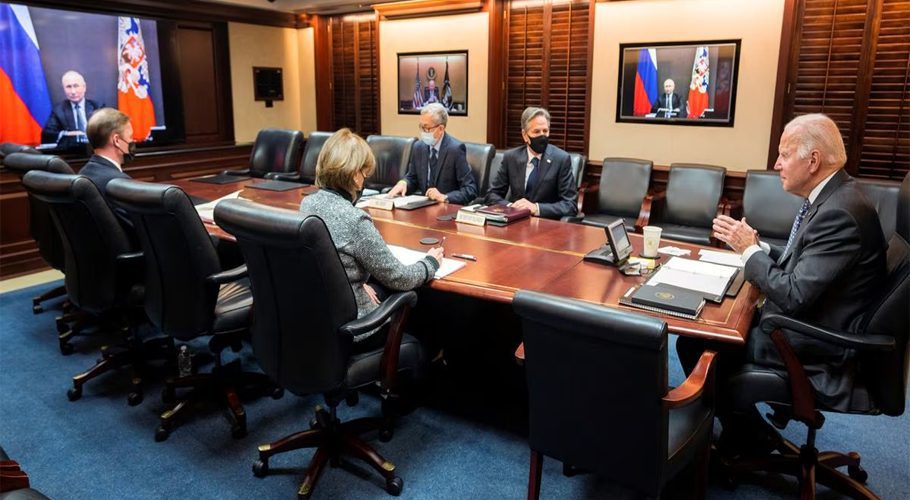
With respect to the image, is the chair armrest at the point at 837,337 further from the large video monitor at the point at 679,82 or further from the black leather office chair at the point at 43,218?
the black leather office chair at the point at 43,218

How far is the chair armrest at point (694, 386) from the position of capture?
1525 millimetres

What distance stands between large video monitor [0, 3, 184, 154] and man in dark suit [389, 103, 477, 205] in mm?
2963

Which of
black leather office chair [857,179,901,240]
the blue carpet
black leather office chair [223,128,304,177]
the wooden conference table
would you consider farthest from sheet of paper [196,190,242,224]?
black leather office chair [857,179,901,240]

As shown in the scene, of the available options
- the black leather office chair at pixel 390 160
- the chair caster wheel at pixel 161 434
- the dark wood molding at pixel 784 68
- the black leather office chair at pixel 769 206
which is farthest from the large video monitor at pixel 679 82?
the chair caster wheel at pixel 161 434

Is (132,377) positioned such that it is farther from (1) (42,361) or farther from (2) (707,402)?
(2) (707,402)

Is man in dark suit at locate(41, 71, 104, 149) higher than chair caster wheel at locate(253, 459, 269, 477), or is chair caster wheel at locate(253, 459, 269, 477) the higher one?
man in dark suit at locate(41, 71, 104, 149)

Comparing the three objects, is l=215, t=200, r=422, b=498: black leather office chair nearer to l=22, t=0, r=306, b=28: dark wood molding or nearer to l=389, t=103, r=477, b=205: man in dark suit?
l=389, t=103, r=477, b=205: man in dark suit

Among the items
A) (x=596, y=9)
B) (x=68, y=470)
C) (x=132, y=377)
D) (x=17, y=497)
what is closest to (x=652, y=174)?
(x=596, y=9)

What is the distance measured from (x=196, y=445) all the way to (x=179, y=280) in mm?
692

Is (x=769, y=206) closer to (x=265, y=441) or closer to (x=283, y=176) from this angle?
(x=265, y=441)

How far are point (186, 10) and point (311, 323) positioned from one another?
16.3 ft

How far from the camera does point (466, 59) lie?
5582mm

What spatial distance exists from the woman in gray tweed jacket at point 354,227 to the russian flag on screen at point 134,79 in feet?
13.7

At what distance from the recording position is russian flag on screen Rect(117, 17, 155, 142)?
5.43 meters
